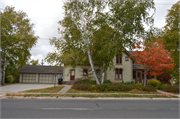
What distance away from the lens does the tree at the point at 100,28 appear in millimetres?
15336

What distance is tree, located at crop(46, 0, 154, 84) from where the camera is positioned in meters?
15.3

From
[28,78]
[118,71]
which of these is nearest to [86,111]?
[118,71]

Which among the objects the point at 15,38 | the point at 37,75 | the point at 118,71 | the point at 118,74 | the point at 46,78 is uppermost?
Result: the point at 15,38

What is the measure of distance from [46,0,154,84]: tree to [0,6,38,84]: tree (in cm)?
792

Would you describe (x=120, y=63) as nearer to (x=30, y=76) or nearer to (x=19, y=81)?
(x=30, y=76)

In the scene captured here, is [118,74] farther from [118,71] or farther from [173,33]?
[173,33]

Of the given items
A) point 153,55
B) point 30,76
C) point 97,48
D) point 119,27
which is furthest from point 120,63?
point 30,76

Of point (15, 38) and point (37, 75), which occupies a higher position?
point (15, 38)

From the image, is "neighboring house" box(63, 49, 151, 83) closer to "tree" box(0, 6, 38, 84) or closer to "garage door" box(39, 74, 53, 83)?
"garage door" box(39, 74, 53, 83)

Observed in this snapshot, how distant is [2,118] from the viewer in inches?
225

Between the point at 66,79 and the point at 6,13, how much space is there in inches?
604

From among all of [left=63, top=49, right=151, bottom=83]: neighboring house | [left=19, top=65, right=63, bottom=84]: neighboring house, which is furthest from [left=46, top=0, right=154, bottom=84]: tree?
[left=19, top=65, right=63, bottom=84]: neighboring house

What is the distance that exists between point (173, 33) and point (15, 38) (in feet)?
88.6

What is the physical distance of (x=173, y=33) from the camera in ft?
78.7
